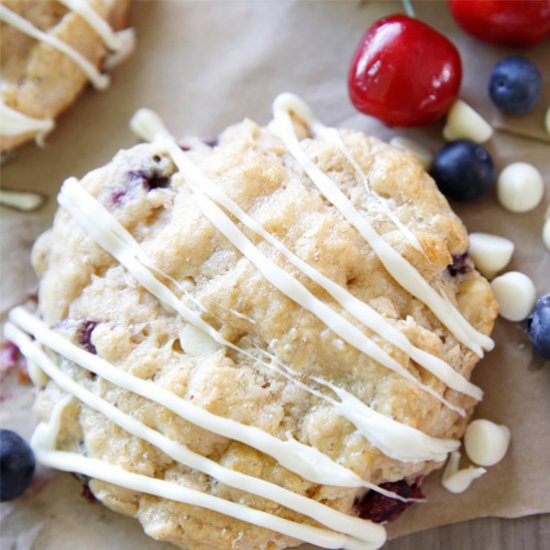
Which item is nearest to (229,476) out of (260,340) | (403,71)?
(260,340)

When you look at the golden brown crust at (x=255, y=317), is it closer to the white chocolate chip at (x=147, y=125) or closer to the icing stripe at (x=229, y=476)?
the icing stripe at (x=229, y=476)

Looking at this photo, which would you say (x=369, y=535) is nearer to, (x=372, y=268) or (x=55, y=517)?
(x=372, y=268)

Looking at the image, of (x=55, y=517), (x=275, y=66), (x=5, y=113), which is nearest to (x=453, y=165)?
(x=275, y=66)

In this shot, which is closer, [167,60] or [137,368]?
[137,368]

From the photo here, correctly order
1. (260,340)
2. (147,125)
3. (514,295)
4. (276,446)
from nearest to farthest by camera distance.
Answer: (276,446) → (260,340) → (514,295) → (147,125)

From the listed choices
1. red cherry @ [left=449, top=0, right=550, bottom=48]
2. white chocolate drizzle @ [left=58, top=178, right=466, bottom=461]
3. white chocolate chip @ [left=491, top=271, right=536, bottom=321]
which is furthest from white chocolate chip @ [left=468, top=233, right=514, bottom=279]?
red cherry @ [left=449, top=0, right=550, bottom=48]

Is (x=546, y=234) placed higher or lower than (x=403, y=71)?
lower

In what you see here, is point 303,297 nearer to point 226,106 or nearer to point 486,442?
point 486,442
